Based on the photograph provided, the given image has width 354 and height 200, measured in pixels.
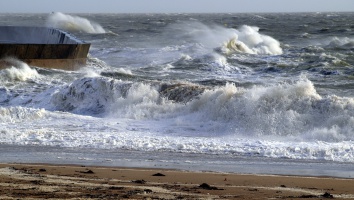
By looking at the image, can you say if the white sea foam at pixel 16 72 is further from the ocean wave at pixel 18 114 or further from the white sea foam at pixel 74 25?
the white sea foam at pixel 74 25

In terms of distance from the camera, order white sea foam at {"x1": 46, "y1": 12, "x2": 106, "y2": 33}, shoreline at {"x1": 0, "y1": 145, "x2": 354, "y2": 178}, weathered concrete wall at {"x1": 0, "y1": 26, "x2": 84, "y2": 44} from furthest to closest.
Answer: white sea foam at {"x1": 46, "y1": 12, "x2": 106, "y2": 33} → weathered concrete wall at {"x1": 0, "y1": 26, "x2": 84, "y2": 44} → shoreline at {"x1": 0, "y1": 145, "x2": 354, "y2": 178}

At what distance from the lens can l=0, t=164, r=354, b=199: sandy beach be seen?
8.55m

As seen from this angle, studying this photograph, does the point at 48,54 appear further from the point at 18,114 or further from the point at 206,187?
the point at 206,187

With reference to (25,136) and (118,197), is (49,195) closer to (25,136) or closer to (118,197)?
(118,197)

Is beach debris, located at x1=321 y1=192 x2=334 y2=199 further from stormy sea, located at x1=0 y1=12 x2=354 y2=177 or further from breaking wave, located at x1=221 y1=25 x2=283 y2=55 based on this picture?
breaking wave, located at x1=221 y1=25 x2=283 y2=55

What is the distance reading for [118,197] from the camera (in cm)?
833

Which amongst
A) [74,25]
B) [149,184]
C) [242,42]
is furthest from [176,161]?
[74,25]

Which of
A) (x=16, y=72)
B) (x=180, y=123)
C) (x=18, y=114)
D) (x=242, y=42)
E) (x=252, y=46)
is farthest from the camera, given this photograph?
(x=252, y=46)

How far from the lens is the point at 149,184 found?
9.60 meters

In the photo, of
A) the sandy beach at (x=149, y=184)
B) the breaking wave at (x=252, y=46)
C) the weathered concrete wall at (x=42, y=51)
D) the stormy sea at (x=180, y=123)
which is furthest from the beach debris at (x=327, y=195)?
the breaking wave at (x=252, y=46)

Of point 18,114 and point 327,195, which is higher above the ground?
point 327,195

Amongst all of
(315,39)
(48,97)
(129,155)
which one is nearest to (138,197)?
(129,155)

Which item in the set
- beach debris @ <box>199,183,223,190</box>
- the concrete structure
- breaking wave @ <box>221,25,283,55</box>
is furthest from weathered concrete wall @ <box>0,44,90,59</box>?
beach debris @ <box>199,183,223,190</box>

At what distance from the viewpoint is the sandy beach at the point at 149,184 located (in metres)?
8.55
